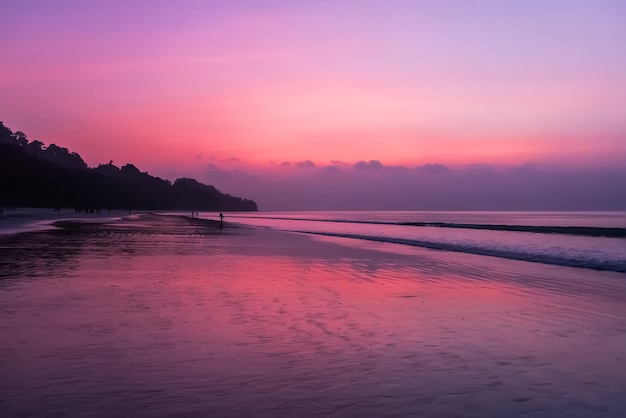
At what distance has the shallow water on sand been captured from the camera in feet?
21.1

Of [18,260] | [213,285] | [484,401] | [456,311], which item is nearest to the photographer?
[484,401]

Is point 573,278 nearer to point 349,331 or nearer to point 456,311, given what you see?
point 456,311

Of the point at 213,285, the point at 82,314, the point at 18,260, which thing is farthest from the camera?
the point at 18,260

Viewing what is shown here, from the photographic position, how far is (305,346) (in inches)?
362

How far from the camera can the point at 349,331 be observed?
10.4 metres

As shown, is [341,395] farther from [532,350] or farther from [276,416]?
[532,350]

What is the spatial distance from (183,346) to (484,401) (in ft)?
A: 15.7

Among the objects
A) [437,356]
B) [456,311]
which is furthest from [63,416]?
[456,311]

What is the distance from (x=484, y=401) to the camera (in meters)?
6.54

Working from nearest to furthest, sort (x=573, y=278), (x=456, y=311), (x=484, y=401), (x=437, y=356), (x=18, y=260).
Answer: (x=484, y=401) < (x=437, y=356) < (x=456, y=311) < (x=573, y=278) < (x=18, y=260)

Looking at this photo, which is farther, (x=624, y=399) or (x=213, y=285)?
(x=213, y=285)

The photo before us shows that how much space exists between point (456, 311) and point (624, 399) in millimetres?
6194

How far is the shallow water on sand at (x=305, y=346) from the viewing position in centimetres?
642

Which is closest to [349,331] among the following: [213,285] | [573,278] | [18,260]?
[213,285]
